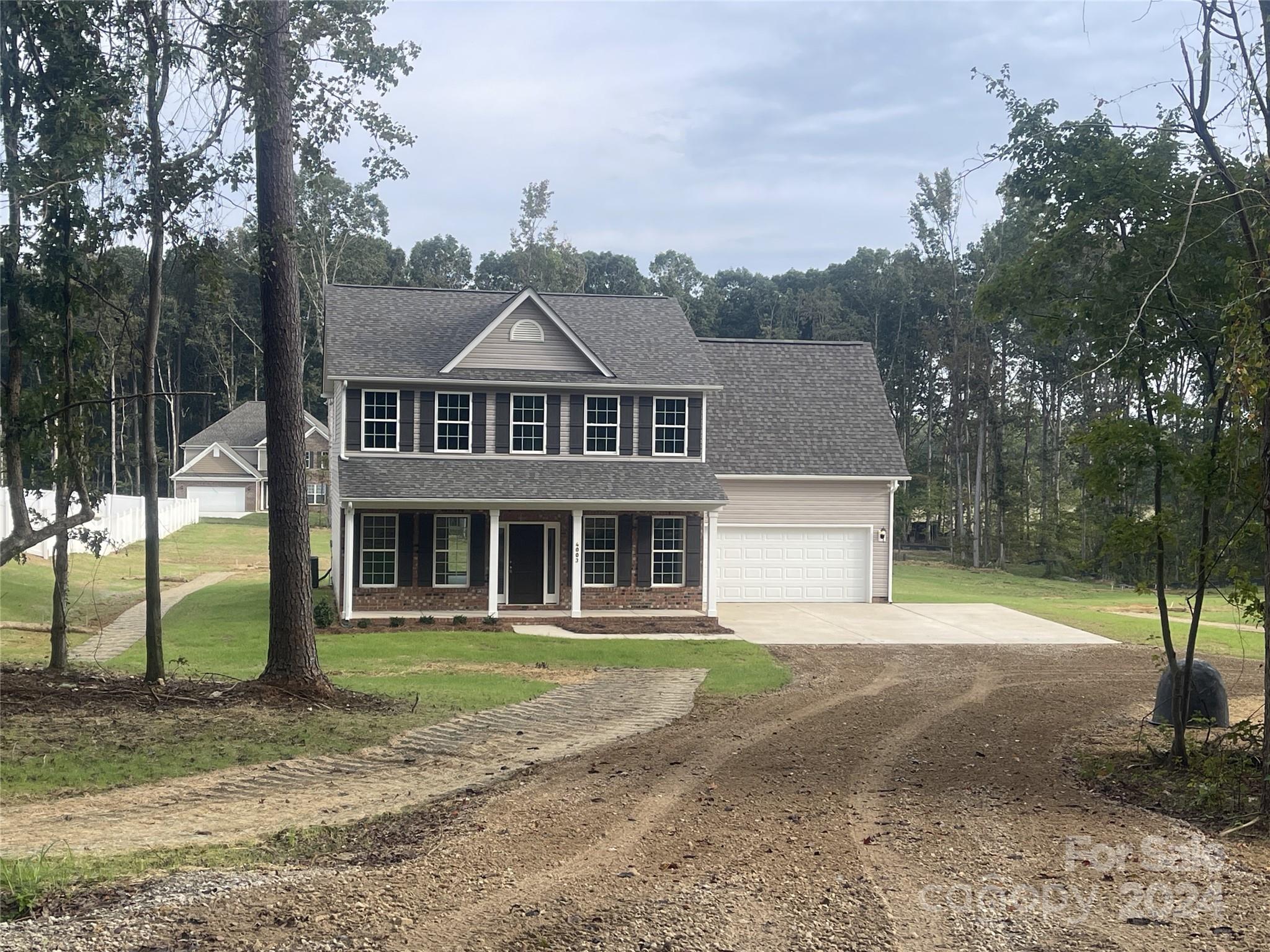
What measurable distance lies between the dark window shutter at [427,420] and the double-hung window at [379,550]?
1.81 metres

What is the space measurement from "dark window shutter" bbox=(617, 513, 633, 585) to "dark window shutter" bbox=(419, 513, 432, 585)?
14.2 ft

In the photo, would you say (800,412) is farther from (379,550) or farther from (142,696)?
(142,696)

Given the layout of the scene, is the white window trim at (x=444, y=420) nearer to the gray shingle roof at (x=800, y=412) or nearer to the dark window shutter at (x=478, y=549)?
the dark window shutter at (x=478, y=549)

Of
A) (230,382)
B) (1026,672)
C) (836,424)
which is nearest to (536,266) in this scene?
(230,382)

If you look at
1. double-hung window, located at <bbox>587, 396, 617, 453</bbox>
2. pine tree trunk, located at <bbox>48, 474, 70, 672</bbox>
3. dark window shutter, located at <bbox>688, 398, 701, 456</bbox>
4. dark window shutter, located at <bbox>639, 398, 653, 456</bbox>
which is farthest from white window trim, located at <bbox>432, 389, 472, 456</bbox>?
pine tree trunk, located at <bbox>48, 474, 70, 672</bbox>

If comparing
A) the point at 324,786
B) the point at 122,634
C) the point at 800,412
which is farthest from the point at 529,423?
the point at 324,786

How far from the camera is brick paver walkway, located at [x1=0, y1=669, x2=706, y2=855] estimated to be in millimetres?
8195

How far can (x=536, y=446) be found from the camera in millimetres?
26312

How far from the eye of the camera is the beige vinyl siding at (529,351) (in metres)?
26.0

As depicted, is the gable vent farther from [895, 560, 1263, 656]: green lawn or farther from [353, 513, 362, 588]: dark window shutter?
[895, 560, 1263, 656]: green lawn

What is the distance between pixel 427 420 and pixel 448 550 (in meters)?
3.03

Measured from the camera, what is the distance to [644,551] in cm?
2627

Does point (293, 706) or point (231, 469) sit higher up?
point (231, 469)

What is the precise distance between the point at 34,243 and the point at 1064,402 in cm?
5121
